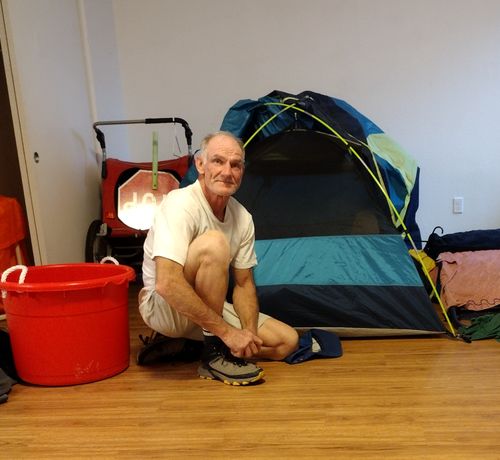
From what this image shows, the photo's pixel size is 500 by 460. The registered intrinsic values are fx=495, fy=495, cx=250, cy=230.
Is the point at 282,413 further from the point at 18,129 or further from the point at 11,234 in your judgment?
the point at 18,129

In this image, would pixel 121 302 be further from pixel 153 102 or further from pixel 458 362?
pixel 153 102

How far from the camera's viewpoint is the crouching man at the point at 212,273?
145 cm

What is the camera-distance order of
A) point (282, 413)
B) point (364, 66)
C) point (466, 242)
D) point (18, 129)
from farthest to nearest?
point (364, 66) < point (466, 242) < point (18, 129) < point (282, 413)

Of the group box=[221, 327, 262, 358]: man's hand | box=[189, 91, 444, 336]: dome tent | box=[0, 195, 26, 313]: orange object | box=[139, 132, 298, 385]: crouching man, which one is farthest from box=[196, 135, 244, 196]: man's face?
box=[0, 195, 26, 313]: orange object

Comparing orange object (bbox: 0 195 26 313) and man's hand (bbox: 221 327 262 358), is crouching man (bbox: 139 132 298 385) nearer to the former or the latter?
man's hand (bbox: 221 327 262 358)

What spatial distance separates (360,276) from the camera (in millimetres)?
1920

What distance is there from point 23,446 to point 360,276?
1262mm

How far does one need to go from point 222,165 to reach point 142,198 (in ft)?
4.19

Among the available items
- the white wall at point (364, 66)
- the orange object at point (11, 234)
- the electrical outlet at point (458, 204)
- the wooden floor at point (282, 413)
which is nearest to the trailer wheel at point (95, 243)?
the orange object at point (11, 234)

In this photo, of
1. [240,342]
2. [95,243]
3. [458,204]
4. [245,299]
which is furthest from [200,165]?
[458,204]

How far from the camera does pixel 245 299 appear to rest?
5.41ft

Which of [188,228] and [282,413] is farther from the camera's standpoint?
[188,228]

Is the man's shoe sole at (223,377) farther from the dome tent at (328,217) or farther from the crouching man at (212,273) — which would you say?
the dome tent at (328,217)

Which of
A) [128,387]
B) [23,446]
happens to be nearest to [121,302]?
[128,387]
